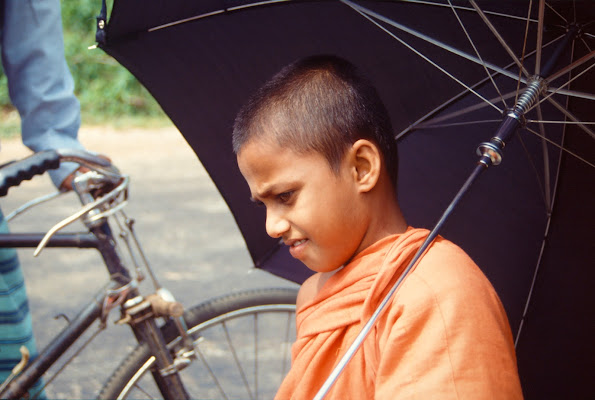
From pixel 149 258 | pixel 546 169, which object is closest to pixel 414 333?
pixel 546 169

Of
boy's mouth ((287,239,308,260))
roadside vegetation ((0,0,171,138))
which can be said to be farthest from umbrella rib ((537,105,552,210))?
roadside vegetation ((0,0,171,138))

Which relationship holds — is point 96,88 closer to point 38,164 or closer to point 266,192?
point 38,164

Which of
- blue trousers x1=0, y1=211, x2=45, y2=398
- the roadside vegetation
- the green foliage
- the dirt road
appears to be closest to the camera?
blue trousers x1=0, y1=211, x2=45, y2=398

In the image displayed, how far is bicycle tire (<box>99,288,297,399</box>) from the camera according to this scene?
226 centimetres

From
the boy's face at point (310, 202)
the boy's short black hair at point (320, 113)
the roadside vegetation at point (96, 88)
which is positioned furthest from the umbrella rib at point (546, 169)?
the roadside vegetation at point (96, 88)

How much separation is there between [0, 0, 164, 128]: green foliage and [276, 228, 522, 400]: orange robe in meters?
7.87

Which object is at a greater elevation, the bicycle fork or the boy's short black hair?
the boy's short black hair

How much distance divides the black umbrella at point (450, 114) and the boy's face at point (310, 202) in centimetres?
43

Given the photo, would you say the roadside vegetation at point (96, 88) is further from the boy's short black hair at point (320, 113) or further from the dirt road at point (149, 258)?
the boy's short black hair at point (320, 113)

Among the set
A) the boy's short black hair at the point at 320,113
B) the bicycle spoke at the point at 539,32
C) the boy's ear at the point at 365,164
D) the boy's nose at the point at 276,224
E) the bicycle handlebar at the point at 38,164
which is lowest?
the boy's nose at the point at 276,224

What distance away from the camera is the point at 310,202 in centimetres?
139

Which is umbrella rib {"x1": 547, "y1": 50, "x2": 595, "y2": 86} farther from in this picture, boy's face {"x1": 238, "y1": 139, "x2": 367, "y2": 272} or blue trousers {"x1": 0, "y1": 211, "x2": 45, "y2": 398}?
blue trousers {"x1": 0, "y1": 211, "x2": 45, "y2": 398}

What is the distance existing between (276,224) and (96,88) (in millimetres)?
8515

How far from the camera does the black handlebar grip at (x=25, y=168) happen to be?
5.98ft
